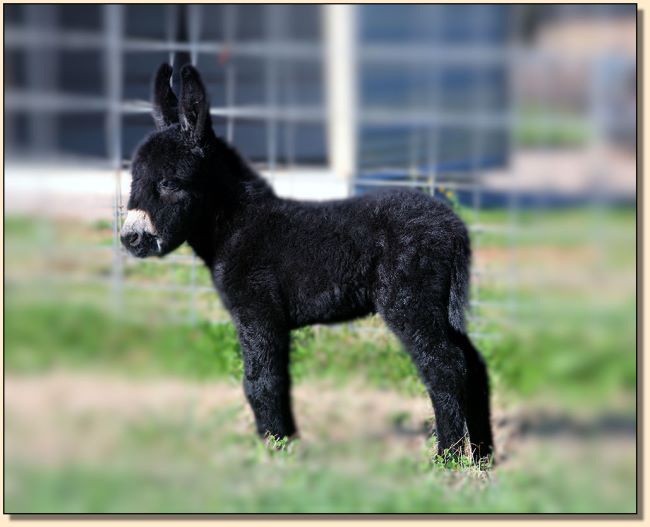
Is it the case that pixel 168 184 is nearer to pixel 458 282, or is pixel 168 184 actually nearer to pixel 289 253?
pixel 289 253

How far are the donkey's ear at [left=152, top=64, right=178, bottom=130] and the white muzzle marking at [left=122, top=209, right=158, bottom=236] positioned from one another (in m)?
0.56

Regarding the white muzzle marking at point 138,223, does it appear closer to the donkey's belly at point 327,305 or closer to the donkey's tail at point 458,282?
the donkey's belly at point 327,305

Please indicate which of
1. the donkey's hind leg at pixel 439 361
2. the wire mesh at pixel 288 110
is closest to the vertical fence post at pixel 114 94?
the wire mesh at pixel 288 110

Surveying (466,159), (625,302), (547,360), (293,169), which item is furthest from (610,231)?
(293,169)

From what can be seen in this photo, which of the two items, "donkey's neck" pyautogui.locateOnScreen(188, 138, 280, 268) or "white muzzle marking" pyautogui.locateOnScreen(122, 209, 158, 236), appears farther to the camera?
"donkey's neck" pyautogui.locateOnScreen(188, 138, 280, 268)

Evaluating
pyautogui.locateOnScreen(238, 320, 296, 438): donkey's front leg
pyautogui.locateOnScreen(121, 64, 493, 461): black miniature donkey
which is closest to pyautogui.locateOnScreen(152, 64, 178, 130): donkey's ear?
pyautogui.locateOnScreen(121, 64, 493, 461): black miniature donkey

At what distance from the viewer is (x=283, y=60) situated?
19.9 ft

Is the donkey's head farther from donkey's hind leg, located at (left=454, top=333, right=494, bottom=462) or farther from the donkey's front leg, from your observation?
donkey's hind leg, located at (left=454, top=333, right=494, bottom=462)

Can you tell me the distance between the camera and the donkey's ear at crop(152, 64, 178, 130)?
441 cm

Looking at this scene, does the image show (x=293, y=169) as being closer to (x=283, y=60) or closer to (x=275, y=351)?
(x=283, y=60)

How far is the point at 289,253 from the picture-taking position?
174 inches

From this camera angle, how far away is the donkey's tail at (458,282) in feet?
14.4

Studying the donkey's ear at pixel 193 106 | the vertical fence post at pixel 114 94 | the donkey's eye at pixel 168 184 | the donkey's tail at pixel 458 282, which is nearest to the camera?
the donkey's ear at pixel 193 106

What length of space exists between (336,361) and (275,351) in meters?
1.58
